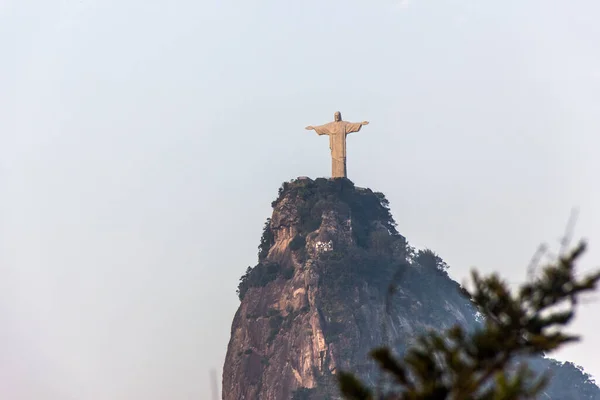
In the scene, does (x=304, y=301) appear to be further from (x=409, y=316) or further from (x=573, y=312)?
(x=573, y=312)

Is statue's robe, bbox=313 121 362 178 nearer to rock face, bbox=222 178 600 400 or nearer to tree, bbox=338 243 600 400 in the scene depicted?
rock face, bbox=222 178 600 400

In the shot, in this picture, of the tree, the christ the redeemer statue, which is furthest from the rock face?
the tree

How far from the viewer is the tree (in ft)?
57.5

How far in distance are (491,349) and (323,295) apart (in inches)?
4015

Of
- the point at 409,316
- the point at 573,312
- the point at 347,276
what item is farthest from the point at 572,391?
the point at 573,312

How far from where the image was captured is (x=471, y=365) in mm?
17906

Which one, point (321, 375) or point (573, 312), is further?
point (321, 375)

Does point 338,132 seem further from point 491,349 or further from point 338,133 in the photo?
point 491,349

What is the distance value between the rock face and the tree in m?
92.8

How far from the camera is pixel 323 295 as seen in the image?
393 feet

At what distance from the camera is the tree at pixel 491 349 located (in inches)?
690

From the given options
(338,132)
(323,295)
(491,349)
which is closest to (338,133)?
(338,132)

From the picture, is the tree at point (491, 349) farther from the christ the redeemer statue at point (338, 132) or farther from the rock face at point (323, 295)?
the christ the redeemer statue at point (338, 132)

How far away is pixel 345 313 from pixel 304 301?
4.54m
